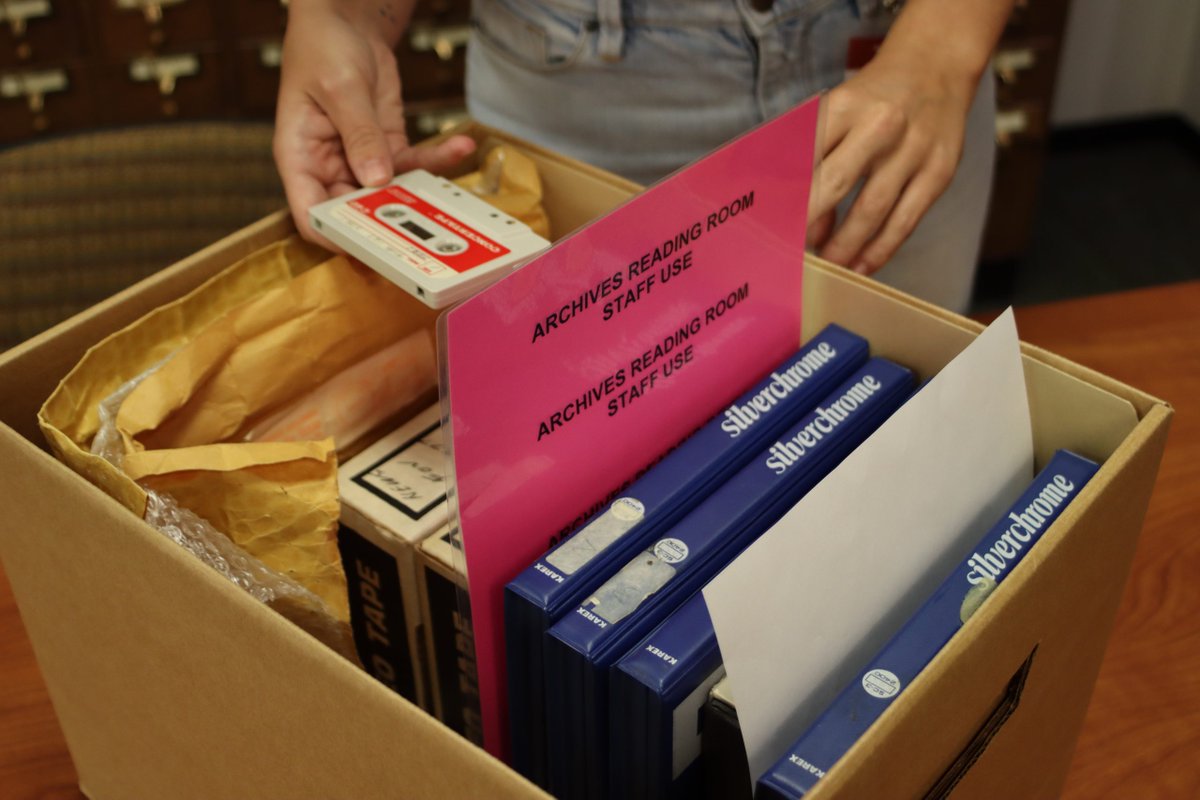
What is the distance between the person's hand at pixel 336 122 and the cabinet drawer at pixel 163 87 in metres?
1.41

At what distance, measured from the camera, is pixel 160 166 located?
1.10m

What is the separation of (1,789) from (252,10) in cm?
171

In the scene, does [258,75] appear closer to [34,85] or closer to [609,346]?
[34,85]

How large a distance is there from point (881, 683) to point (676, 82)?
2.00ft

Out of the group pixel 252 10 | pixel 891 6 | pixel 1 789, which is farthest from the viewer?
pixel 252 10

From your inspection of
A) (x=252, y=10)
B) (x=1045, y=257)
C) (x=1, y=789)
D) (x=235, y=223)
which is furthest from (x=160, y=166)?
(x=1045, y=257)

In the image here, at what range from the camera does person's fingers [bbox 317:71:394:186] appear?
73cm

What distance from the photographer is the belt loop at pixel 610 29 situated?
916mm

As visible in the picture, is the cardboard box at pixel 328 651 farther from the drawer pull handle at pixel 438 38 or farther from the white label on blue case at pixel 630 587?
the drawer pull handle at pixel 438 38

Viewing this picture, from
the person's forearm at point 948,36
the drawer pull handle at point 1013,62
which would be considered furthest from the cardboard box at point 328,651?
the drawer pull handle at point 1013,62

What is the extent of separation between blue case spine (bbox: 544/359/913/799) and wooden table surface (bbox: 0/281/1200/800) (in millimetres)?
239

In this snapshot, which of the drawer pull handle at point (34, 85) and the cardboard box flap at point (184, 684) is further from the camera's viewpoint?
the drawer pull handle at point (34, 85)

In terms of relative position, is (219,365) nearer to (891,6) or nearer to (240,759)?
(240,759)

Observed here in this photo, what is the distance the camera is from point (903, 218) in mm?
755
